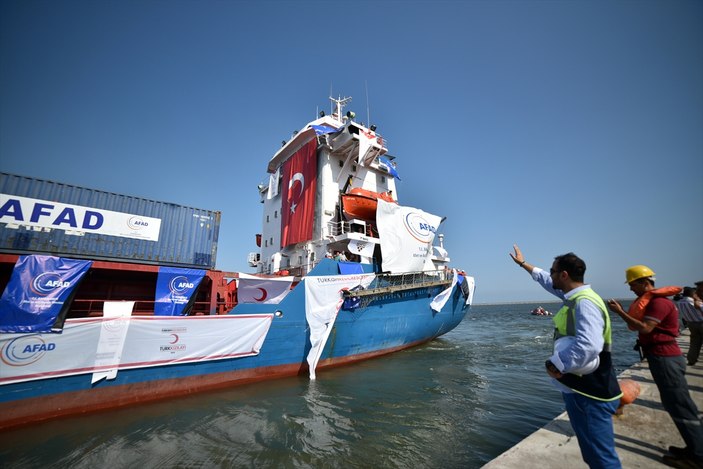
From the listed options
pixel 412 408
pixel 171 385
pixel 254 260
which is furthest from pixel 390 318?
pixel 254 260

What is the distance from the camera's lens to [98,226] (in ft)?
26.0

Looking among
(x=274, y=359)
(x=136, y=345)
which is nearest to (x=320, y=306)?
(x=274, y=359)

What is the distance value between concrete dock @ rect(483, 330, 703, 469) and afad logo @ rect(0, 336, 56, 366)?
8.16m

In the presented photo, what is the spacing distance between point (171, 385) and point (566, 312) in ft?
27.7

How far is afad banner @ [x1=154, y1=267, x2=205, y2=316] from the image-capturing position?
7.75 meters

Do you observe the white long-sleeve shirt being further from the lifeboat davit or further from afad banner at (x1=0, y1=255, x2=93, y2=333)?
the lifeboat davit

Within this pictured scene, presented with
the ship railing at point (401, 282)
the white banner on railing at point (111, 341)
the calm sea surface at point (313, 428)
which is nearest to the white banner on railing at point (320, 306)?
the ship railing at point (401, 282)

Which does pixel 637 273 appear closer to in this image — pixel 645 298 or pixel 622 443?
pixel 645 298

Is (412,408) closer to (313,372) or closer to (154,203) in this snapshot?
(313,372)

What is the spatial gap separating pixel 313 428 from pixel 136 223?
7792 millimetres

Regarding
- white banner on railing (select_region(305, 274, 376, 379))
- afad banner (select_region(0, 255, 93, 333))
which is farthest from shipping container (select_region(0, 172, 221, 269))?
white banner on railing (select_region(305, 274, 376, 379))

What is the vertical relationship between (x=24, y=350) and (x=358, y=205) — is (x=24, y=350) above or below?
below

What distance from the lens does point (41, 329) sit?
5734mm

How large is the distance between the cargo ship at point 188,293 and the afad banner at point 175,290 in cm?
3
